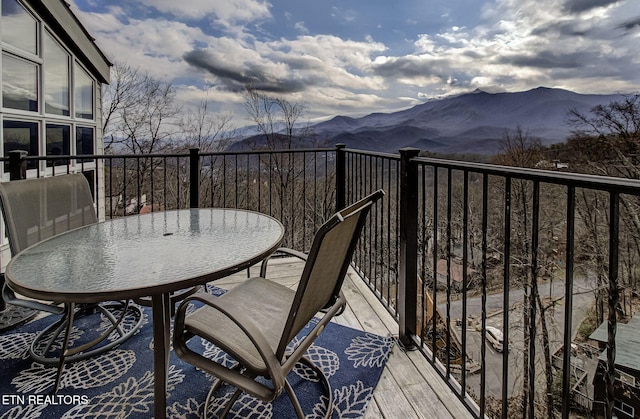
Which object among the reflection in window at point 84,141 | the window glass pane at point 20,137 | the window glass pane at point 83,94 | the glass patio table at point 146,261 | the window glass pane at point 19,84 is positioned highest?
the window glass pane at point 83,94

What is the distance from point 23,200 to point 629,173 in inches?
362

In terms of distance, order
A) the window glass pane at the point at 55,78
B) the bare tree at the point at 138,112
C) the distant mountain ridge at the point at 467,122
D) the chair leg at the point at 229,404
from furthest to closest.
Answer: the distant mountain ridge at the point at 467,122 → the bare tree at the point at 138,112 → the window glass pane at the point at 55,78 → the chair leg at the point at 229,404

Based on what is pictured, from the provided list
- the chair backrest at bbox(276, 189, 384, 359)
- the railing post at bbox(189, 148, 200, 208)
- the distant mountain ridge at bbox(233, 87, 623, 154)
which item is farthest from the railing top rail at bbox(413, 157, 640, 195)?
the distant mountain ridge at bbox(233, 87, 623, 154)

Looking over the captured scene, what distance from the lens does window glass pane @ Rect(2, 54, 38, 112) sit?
3.88 meters

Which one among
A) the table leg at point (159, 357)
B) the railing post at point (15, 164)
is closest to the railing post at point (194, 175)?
the railing post at point (15, 164)

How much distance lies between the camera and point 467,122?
1312 centimetres

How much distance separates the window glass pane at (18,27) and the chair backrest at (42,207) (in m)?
2.84

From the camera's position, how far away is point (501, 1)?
1087cm

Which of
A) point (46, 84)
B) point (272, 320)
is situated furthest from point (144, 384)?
point (46, 84)

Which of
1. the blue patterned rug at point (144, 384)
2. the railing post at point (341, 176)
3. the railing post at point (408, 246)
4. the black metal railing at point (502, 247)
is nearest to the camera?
the black metal railing at point (502, 247)

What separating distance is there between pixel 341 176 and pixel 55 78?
185 inches

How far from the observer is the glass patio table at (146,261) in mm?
1272

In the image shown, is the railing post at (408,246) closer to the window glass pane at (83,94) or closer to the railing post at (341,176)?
the railing post at (341,176)

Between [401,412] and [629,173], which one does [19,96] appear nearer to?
[401,412]
